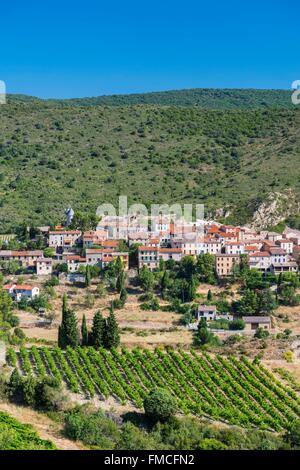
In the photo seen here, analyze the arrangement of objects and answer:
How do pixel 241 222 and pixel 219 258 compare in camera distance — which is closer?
pixel 219 258

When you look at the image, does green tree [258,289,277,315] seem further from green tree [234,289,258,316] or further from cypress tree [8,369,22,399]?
cypress tree [8,369,22,399]

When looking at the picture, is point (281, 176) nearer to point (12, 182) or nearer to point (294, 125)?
point (294, 125)

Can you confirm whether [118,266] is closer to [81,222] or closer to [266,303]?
[81,222]

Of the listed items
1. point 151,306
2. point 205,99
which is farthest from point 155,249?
point 205,99

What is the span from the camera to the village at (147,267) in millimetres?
44250

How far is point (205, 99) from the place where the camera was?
154750 mm

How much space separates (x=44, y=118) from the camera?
99.1m

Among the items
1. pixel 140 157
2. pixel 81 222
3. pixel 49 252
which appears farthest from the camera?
pixel 140 157

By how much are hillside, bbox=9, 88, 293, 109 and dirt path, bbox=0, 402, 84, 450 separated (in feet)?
382

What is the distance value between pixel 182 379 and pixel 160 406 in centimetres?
633

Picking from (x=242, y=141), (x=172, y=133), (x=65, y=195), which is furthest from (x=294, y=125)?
(x=65, y=195)

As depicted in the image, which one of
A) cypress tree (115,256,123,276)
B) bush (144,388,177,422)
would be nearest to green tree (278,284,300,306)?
cypress tree (115,256,123,276)

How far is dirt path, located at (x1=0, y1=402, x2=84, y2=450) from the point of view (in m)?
26.3
